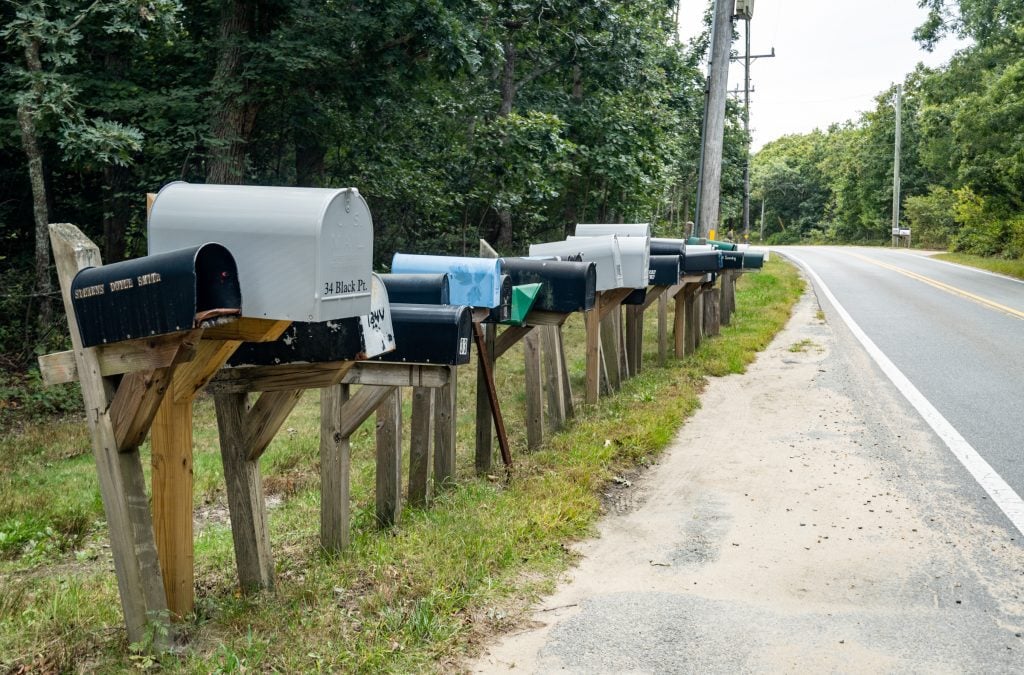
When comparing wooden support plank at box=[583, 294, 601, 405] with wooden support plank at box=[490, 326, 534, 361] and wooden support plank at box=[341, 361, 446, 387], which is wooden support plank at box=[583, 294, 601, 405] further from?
wooden support plank at box=[341, 361, 446, 387]

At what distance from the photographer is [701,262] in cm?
1015

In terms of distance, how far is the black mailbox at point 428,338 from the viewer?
15.0ft

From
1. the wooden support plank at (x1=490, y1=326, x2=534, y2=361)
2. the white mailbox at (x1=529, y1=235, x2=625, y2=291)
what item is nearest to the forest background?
the white mailbox at (x1=529, y1=235, x2=625, y2=291)

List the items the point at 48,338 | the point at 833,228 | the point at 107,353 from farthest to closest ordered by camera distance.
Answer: the point at 833,228 < the point at 48,338 < the point at 107,353

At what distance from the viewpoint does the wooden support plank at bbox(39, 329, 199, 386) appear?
2.80 metres

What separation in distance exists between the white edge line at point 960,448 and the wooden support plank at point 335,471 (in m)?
3.35

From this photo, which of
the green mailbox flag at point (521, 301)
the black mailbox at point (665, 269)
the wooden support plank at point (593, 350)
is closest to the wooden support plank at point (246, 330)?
the green mailbox flag at point (521, 301)

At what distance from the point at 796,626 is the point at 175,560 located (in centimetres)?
233

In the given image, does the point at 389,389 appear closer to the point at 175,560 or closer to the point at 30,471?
the point at 175,560

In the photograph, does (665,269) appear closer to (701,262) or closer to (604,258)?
(701,262)

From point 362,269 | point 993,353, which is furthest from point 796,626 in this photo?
point 993,353

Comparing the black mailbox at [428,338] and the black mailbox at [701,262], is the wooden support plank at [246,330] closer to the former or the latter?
the black mailbox at [428,338]

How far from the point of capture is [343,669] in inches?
118

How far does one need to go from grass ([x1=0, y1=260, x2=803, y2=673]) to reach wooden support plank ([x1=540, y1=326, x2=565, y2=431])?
6.0 inches
